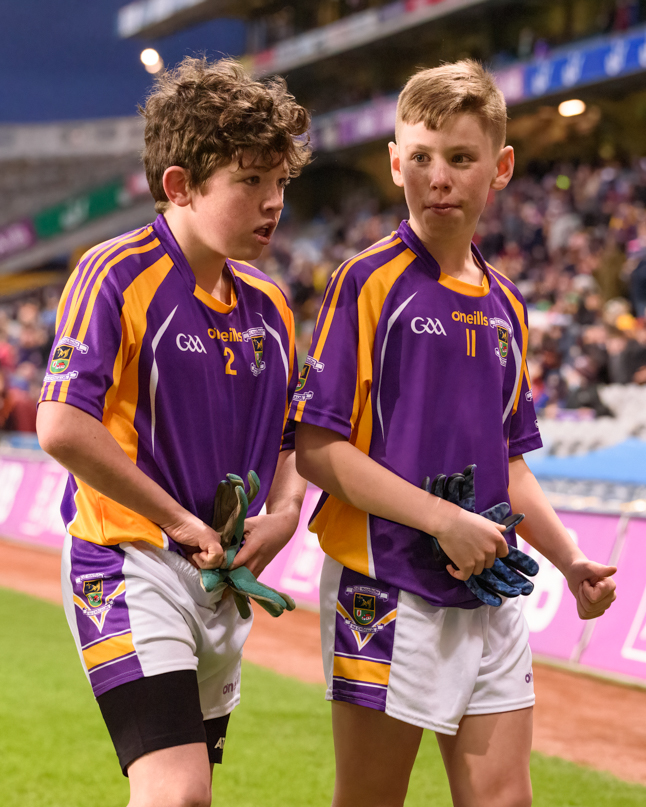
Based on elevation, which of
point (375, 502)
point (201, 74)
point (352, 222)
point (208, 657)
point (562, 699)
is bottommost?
Result: point (562, 699)

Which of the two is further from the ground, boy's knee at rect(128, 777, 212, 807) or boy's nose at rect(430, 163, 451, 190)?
boy's nose at rect(430, 163, 451, 190)

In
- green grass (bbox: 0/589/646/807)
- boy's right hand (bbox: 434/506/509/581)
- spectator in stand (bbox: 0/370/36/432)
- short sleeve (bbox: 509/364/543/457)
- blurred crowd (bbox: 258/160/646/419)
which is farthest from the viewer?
spectator in stand (bbox: 0/370/36/432)

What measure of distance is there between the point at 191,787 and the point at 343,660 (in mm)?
507

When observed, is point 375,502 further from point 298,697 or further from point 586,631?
point 586,631

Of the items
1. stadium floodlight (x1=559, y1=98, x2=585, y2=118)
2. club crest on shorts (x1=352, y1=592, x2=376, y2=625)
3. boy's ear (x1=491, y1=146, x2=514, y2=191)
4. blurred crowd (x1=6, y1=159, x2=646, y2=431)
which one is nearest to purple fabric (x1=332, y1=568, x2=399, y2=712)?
club crest on shorts (x1=352, y1=592, x2=376, y2=625)

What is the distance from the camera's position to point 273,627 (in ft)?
24.7

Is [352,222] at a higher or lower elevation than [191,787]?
higher

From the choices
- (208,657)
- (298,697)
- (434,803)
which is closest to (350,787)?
(208,657)

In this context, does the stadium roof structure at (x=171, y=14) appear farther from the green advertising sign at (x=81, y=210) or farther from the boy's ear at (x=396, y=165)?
the boy's ear at (x=396, y=165)

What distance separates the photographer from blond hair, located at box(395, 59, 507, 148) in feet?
7.34

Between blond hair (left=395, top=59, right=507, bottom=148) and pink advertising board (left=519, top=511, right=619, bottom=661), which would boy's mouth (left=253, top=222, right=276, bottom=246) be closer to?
blond hair (left=395, top=59, right=507, bottom=148)

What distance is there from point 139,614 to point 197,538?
0.67ft

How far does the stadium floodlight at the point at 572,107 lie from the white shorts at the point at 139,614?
69.7ft

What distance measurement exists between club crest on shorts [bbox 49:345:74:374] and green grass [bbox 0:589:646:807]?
8.43 ft
